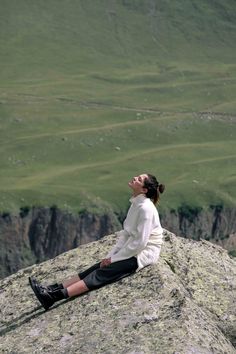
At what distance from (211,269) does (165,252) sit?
3.66 ft

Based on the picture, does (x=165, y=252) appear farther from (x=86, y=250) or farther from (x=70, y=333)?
(x=70, y=333)

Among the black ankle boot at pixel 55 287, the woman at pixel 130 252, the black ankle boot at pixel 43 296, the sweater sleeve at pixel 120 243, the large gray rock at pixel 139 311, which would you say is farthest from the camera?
the sweater sleeve at pixel 120 243

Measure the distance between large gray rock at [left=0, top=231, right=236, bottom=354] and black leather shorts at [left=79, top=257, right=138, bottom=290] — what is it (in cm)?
17

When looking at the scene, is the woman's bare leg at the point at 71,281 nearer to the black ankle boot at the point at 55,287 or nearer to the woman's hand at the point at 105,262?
the black ankle boot at the point at 55,287

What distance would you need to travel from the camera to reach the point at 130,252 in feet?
80.3

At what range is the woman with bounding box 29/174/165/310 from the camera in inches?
944

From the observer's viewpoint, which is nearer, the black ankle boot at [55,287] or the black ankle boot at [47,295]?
the black ankle boot at [47,295]

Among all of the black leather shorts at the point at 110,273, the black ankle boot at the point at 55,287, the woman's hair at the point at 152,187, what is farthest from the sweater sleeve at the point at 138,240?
the black ankle boot at the point at 55,287

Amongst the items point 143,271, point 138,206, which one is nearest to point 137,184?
point 138,206

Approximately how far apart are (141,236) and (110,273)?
112 centimetres

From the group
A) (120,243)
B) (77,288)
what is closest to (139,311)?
(77,288)

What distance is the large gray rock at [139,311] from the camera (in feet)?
69.6

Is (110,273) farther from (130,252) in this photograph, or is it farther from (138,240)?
(138,240)

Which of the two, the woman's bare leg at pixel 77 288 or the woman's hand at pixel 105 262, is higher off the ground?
the woman's hand at pixel 105 262
